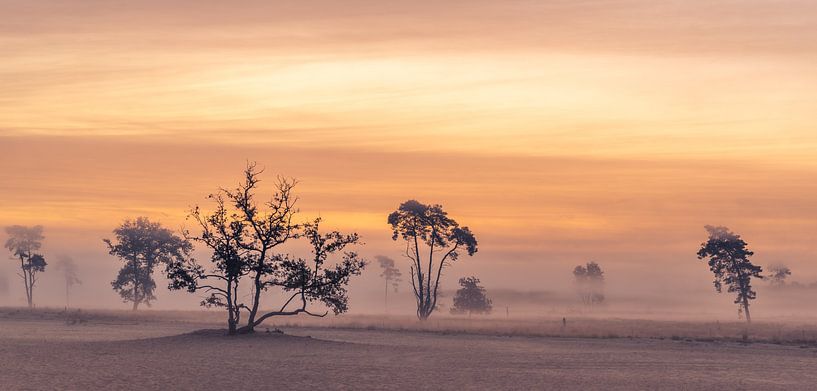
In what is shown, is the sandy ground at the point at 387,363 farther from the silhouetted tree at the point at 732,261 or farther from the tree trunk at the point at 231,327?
the silhouetted tree at the point at 732,261

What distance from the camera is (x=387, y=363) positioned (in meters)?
42.8

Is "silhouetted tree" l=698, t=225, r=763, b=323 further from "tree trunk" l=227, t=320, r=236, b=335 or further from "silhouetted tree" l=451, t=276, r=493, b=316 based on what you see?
"tree trunk" l=227, t=320, r=236, b=335

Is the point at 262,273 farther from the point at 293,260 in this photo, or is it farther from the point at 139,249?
the point at 139,249

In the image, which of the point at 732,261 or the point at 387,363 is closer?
the point at 387,363

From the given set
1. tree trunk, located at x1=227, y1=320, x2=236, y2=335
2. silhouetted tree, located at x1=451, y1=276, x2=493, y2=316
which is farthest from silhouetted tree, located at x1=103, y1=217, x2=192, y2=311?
tree trunk, located at x1=227, y1=320, x2=236, y2=335

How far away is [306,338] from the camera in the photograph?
184 feet

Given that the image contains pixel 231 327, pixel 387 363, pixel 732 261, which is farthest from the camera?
pixel 732 261

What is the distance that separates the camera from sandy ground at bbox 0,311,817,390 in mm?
35312

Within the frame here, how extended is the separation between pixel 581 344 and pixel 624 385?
22.8 meters

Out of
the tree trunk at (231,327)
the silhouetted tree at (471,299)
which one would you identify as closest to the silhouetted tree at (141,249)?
the silhouetted tree at (471,299)

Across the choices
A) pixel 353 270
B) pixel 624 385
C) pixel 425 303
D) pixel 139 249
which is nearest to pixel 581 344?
pixel 353 270

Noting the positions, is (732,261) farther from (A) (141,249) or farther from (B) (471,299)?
(A) (141,249)

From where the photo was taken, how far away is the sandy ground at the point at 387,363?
116 ft

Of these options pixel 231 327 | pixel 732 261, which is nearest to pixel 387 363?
pixel 231 327
